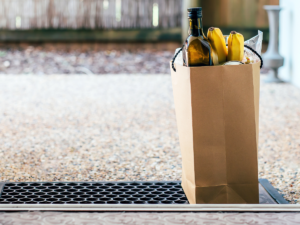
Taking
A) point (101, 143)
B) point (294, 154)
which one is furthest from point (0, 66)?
point (294, 154)

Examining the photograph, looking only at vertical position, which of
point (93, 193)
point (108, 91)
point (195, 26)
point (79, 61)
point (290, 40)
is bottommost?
point (93, 193)

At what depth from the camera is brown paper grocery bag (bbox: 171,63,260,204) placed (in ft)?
4.93

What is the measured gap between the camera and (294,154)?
2.41 m

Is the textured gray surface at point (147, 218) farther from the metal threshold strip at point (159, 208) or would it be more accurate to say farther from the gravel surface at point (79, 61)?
the gravel surface at point (79, 61)

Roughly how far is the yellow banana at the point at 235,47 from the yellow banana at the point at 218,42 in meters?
0.02

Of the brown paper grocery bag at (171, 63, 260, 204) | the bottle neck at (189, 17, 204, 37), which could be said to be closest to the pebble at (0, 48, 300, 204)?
the brown paper grocery bag at (171, 63, 260, 204)

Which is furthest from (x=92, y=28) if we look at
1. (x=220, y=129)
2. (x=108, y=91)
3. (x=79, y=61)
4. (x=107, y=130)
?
(x=220, y=129)

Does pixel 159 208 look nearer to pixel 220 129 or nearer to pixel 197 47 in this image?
pixel 220 129

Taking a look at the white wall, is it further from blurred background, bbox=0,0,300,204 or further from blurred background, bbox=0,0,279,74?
blurred background, bbox=0,0,279,74

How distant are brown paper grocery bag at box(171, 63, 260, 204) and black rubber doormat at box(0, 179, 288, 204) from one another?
7.3 inches

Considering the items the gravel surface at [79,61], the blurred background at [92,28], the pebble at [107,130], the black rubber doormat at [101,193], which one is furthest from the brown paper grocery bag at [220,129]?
the blurred background at [92,28]

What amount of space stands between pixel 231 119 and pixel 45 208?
773mm

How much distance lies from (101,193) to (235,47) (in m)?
0.86

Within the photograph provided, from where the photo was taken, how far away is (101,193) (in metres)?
1.85
